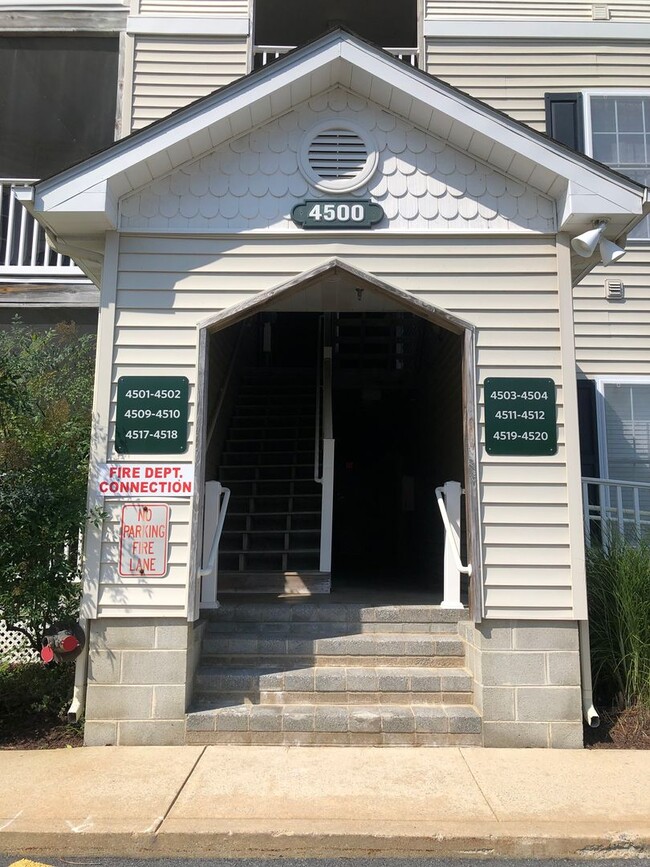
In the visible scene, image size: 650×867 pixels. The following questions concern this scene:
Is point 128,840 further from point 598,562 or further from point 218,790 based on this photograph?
point 598,562

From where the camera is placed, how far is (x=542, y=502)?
5.10 meters

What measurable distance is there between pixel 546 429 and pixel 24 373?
197 inches

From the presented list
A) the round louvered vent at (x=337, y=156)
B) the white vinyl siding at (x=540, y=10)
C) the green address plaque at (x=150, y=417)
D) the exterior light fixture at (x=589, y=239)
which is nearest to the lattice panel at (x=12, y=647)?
the green address plaque at (x=150, y=417)

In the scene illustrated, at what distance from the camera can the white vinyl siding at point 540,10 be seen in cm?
896

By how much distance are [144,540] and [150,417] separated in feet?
3.00

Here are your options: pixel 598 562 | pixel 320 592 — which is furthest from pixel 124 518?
pixel 598 562

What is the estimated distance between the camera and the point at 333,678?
5117 millimetres

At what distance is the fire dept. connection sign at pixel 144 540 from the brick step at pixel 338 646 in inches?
34.6

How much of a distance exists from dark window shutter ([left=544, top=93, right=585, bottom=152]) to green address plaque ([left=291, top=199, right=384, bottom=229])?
451cm

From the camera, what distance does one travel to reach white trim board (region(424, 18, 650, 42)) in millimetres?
8828

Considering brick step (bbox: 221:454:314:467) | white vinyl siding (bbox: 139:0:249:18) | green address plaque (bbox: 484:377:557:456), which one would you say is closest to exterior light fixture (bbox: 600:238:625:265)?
green address plaque (bbox: 484:377:557:456)

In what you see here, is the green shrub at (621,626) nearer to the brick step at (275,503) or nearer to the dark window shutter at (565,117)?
the brick step at (275,503)

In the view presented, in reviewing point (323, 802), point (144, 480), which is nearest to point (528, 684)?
point (323, 802)

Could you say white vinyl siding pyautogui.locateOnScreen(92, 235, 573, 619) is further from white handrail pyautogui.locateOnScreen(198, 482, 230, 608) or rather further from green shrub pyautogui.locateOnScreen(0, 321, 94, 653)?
white handrail pyautogui.locateOnScreen(198, 482, 230, 608)
